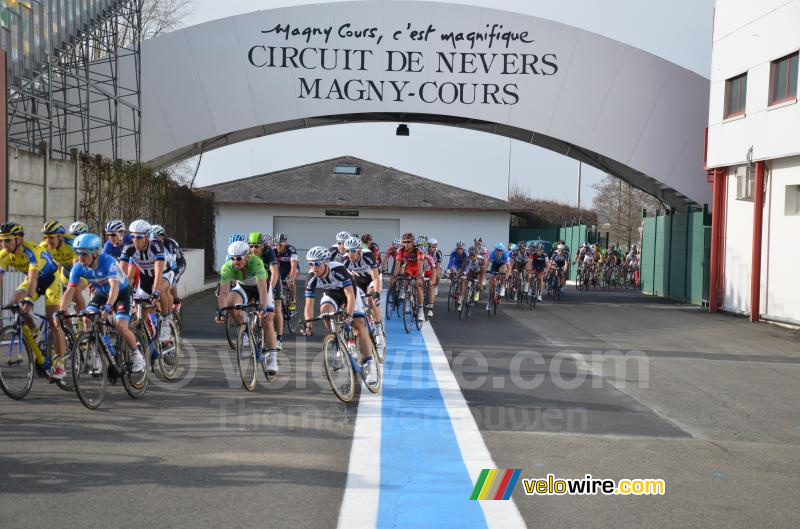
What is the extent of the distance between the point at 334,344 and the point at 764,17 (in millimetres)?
16907

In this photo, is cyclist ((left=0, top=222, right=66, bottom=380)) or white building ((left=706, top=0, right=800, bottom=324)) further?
white building ((left=706, top=0, right=800, bottom=324))

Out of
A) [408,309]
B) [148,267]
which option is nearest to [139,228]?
[148,267]

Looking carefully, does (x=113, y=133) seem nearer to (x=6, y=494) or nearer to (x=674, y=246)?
(x=674, y=246)

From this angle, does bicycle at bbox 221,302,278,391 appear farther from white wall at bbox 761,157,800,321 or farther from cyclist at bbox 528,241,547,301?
cyclist at bbox 528,241,547,301

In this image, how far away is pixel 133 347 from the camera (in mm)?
8766

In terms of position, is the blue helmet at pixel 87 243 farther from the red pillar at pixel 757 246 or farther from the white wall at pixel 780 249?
the red pillar at pixel 757 246

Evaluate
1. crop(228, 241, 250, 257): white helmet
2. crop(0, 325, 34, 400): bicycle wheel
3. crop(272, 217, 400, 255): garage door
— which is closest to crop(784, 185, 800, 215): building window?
crop(228, 241, 250, 257): white helmet

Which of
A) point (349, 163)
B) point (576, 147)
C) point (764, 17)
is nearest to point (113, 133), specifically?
point (576, 147)

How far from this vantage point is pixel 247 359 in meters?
9.48

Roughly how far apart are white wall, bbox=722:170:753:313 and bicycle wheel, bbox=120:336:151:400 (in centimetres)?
1693

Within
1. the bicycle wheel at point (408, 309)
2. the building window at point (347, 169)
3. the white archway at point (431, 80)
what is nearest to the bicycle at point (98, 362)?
the bicycle wheel at point (408, 309)

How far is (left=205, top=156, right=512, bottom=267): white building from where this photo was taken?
46.6 meters

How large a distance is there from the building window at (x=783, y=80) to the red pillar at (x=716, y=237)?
374cm

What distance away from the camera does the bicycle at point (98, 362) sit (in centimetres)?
826
